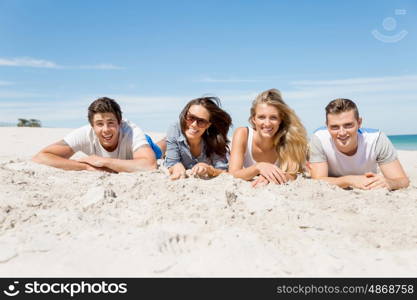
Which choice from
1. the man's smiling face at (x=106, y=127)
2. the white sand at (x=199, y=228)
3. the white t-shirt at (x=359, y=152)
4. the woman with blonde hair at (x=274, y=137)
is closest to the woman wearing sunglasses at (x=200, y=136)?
the woman with blonde hair at (x=274, y=137)

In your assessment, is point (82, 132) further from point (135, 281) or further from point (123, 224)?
point (135, 281)

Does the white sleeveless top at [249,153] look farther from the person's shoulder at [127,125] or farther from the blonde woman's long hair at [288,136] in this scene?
the person's shoulder at [127,125]

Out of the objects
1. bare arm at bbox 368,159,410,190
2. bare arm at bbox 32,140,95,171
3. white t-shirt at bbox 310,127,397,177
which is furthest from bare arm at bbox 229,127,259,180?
bare arm at bbox 32,140,95,171

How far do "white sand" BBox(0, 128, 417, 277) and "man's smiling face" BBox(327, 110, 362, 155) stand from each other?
0.61 meters

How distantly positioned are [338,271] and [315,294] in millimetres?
226

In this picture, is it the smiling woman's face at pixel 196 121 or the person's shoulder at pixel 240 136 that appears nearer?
the person's shoulder at pixel 240 136

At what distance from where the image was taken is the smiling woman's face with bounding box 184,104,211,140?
4.46m

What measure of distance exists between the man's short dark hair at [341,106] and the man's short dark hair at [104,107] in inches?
90.4

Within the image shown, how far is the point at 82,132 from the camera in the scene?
188 inches

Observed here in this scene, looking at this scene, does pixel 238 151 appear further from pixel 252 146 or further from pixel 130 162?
pixel 130 162

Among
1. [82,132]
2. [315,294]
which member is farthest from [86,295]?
[82,132]

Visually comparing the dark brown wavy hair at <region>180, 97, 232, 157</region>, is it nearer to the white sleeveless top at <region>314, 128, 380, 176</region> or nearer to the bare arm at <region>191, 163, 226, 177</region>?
the bare arm at <region>191, 163, 226, 177</region>

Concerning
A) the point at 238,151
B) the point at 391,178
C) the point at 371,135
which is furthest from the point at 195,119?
the point at 391,178

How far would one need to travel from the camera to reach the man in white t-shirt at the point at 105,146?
446 centimetres
